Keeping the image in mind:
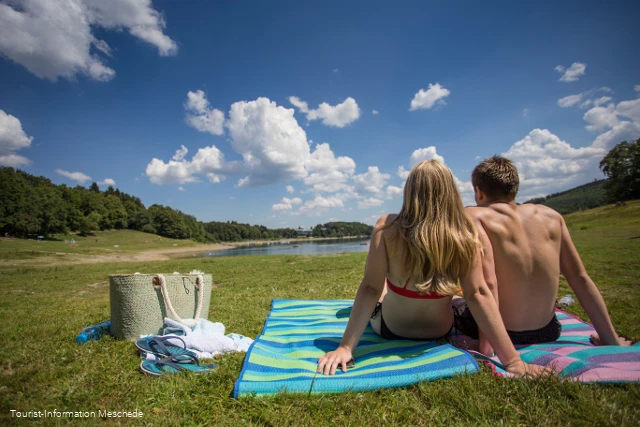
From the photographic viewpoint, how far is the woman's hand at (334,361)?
2.15m

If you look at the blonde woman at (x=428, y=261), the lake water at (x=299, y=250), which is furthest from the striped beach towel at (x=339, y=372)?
the lake water at (x=299, y=250)

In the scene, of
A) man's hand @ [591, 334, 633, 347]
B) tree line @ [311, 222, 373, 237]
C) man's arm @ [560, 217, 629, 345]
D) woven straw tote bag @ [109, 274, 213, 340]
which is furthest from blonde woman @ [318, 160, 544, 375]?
tree line @ [311, 222, 373, 237]

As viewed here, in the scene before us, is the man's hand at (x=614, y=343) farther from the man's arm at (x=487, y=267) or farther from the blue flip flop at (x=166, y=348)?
the blue flip flop at (x=166, y=348)

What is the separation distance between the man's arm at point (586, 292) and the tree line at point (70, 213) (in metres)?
60.5

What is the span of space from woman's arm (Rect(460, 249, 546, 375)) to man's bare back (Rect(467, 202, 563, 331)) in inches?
16.2

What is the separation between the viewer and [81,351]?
3.04 metres

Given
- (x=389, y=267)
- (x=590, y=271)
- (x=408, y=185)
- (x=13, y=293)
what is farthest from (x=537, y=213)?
(x=13, y=293)

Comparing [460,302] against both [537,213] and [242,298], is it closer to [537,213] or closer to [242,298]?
[537,213]

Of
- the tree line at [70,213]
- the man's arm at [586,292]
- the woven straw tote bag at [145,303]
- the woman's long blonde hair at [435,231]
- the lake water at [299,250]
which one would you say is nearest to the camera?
the woman's long blonde hair at [435,231]

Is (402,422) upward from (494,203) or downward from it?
downward

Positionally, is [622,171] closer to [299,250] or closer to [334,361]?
[299,250]

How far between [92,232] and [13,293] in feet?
220

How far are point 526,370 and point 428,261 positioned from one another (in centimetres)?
96

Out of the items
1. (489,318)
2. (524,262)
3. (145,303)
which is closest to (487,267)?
(524,262)
